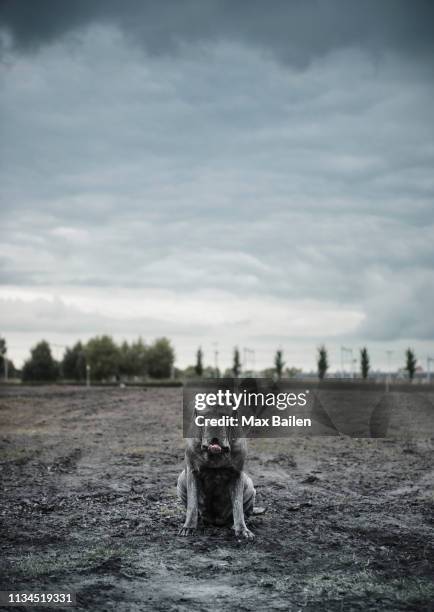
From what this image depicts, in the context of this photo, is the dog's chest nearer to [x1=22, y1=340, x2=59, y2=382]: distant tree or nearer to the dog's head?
the dog's head

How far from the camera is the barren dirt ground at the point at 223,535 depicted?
6793mm

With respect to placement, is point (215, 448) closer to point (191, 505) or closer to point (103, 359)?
point (191, 505)

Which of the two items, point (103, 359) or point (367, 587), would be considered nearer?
point (367, 587)

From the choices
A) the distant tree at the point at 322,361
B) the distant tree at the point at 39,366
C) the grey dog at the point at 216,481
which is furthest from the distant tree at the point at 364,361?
the grey dog at the point at 216,481

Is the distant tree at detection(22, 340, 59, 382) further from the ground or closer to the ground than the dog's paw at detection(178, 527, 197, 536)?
further from the ground

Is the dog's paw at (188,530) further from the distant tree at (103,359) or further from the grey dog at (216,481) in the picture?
the distant tree at (103,359)

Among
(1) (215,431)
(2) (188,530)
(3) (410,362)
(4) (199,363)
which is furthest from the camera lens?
(4) (199,363)

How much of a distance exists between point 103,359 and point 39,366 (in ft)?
50.1

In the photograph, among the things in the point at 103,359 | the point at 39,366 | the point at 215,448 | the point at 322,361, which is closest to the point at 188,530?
the point at 215,448

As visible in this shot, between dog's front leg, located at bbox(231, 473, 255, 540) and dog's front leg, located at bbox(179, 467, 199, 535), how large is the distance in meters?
0.49

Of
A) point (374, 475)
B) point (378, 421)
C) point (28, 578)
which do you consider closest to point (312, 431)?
point (378, 421)

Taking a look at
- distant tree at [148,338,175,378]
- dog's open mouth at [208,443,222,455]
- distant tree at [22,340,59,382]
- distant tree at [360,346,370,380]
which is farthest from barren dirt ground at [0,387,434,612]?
distant tree at [148,338,175,378]

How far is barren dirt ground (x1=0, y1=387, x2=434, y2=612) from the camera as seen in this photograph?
6793mm

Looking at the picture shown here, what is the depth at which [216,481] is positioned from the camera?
8.66 meters
